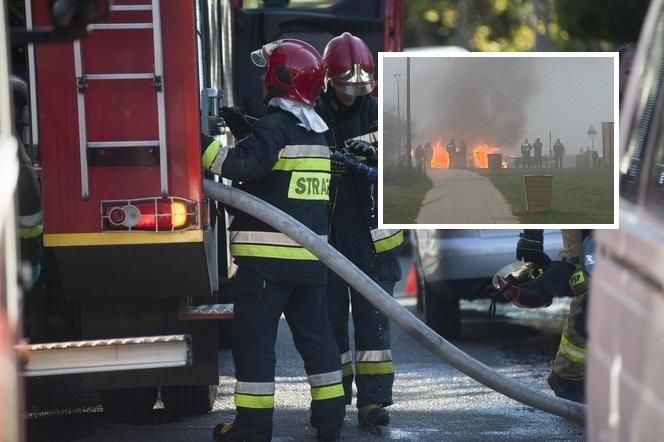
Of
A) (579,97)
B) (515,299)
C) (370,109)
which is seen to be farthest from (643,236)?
(370,109)

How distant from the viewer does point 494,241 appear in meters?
10.1

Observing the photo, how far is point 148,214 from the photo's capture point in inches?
228

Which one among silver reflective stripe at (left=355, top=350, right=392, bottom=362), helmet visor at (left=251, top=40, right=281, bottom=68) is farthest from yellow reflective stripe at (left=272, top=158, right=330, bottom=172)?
silver reflective stripe at (left=355, top=350, right=392, bottom=362)

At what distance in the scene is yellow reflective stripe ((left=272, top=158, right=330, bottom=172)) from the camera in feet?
21.5

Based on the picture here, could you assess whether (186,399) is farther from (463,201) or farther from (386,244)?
(463,201)

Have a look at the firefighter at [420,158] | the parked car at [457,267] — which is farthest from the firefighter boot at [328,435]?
the parked car at [457,267]

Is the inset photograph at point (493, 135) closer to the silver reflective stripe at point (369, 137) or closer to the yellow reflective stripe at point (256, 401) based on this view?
the yellow reflective stripe at point (256, 401)

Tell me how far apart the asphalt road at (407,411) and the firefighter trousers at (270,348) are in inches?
11.5

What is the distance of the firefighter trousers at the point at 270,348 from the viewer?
648 centimetres

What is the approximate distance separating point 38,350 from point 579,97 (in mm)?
2213

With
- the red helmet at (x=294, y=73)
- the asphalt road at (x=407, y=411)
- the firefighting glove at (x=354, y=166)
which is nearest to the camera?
the red helmet at (x=294, y=73)

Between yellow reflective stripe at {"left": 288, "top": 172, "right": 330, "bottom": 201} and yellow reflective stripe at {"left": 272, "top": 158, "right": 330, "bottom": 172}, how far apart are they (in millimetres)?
27

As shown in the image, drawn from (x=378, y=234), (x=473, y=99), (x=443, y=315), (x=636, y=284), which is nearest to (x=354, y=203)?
(x=378, y=234)

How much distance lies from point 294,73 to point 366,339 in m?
1.50
